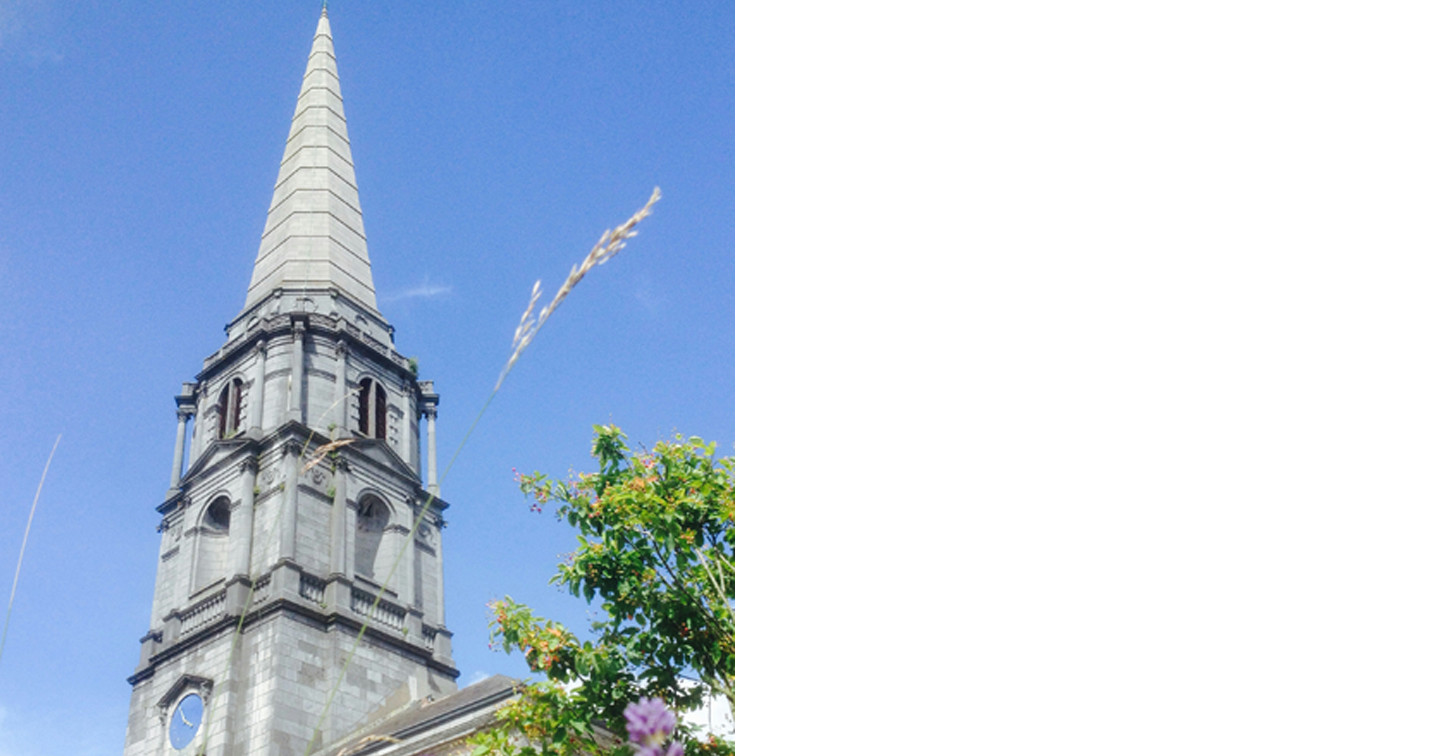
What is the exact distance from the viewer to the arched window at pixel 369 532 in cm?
1956

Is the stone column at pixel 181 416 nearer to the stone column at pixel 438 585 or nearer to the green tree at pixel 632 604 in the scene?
the stone column at pixel 438 585

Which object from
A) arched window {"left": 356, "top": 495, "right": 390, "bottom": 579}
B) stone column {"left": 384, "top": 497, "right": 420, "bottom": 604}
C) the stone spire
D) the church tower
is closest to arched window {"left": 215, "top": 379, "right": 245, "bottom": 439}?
the church tower

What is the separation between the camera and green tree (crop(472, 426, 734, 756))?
5.62 m

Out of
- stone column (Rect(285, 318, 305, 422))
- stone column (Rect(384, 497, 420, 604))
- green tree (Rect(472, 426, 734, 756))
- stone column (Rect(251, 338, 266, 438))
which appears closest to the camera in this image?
green tree (Rect(472, 426, 734, 756))

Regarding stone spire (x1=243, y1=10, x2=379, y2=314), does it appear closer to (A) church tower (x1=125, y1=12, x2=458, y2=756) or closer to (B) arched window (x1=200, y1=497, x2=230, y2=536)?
(A) church tower (x1=125, y1=12, x2=458, y2=756)

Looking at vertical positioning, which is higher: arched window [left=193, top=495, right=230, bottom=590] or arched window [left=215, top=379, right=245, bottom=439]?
arched window [left=215, top=379, right=245, bottom=439]

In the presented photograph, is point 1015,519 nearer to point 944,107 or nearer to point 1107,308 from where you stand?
point 1107,308

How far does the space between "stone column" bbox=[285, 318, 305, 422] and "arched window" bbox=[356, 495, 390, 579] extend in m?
1.81

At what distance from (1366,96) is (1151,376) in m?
0.75

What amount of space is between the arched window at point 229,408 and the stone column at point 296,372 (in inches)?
53.7

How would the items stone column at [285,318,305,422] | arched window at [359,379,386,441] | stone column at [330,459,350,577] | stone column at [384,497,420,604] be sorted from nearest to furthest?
1. stone column at [330,459,350,577]
2. stone column at [384,497,420,604]
3. stone column at [285,318,305,422]
4. arched window at [359,379,386,441]

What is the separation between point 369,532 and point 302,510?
1684mm

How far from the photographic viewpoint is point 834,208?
3156 mm

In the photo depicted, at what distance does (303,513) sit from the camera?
18.5 metres
